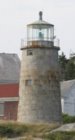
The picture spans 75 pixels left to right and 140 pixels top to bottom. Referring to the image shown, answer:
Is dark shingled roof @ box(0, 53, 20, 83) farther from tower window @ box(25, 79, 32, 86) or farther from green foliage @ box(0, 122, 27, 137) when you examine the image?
green foliage @ box(0, 122, 27, 137)

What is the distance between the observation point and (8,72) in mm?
59688

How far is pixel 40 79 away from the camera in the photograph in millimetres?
43531

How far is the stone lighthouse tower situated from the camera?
141 ft

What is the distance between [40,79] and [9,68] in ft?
55.0

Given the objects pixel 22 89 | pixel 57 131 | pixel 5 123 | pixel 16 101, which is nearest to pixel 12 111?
pixel 16 101

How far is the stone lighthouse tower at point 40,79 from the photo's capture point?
1694 inches

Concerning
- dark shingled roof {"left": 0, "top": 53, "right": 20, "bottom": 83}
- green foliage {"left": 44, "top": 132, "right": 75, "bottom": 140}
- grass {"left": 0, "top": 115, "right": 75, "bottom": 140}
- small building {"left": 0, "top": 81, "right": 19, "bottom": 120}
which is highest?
dark shingled roof {"left": 0, "top": 53, "right": 20, "bottom": 83}

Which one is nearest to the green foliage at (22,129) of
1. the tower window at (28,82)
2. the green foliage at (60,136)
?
the green foliage at (60,136)

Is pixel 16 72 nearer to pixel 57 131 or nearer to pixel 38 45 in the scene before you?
pixel 38 45

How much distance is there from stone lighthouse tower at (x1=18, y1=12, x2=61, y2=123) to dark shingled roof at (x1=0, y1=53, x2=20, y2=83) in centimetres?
1458

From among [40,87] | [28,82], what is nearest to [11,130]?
[40,87]

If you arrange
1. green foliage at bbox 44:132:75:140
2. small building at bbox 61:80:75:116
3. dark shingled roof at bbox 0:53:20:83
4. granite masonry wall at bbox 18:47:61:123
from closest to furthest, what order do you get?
green foliage at bbox 44:132:75:140 < granite masonry wall at bbox 18:47:61:123 < dark shingled roof at bbox 0:53:20:83 < small building at bbox 61:80:75:116

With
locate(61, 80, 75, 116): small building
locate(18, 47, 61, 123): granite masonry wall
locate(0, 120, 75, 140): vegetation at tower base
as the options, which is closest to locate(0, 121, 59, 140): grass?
locate(0, 120, 75, 140): vegetation at tower base

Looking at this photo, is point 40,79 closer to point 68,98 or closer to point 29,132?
point 29,132
